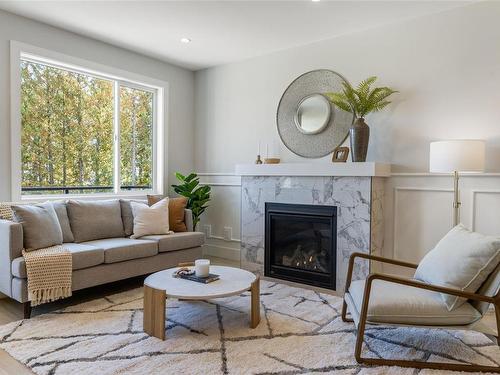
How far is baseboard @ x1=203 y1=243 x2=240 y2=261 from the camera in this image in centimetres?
479

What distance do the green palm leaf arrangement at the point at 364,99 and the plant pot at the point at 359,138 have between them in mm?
111

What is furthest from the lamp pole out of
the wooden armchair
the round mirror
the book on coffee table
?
the book on coffee table

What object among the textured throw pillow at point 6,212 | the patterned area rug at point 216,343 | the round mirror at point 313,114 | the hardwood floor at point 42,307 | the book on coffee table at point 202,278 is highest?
the round mirror at point 313,114

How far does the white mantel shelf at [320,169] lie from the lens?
3.27m

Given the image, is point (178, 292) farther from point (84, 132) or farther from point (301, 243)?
point (84, 132)

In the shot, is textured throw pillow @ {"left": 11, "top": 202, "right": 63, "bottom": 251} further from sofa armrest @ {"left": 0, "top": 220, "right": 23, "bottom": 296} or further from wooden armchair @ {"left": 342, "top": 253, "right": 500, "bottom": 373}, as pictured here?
wooden armchair @ {"left": 342, "top": 253, "right": 500, "bottom": 373}

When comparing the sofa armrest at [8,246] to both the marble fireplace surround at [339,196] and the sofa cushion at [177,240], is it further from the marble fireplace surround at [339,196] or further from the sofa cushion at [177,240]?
the marble fireplace surround at [339,196]

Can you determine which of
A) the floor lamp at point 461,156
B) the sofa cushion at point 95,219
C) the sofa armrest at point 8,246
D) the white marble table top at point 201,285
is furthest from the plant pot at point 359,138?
the sofa armrest at point 8,246

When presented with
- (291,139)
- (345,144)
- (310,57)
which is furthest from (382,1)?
(291,139)

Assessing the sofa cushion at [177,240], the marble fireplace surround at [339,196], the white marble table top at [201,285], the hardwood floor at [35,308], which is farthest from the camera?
the sofa cushion at [177,240]

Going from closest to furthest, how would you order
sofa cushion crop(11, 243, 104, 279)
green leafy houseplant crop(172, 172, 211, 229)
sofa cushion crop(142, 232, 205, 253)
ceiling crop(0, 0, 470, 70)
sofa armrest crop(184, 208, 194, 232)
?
sofa cushion crop(11, 243, 104, 279) → ceiling crop(0, 0, 470, 70) → sofa cushion crop(142, 232, 205, 253) → sofa armrest crop(184, 208, 194, 232) → green leafy houseplant crop(172, 172, 211, 229)

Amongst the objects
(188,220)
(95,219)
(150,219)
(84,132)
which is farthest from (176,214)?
(84,132)

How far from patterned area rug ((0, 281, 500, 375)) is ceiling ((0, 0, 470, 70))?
102 inches

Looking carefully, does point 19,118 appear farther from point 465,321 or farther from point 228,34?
point 465,321
